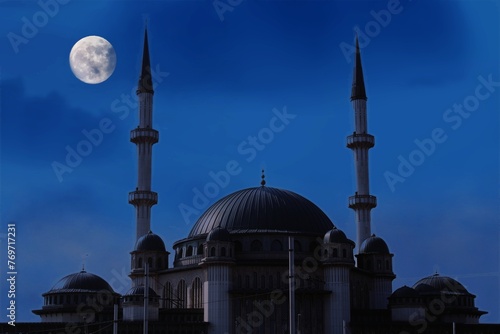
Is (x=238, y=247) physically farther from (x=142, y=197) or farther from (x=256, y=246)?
(x=142, y=197)

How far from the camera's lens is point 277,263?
72250 millimetres

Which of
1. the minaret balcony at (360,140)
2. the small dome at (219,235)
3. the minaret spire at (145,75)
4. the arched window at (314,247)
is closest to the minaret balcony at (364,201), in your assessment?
the minaret balcony at (360,140)

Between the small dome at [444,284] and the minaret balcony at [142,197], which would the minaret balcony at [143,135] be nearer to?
the minaret balcony at [142,197]

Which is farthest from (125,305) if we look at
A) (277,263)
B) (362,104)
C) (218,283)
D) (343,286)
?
(362,104)

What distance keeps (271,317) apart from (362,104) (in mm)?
24720

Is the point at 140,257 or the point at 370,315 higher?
the point at 140,257

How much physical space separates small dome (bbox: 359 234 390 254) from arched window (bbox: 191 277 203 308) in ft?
51.2

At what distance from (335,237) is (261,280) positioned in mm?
6855

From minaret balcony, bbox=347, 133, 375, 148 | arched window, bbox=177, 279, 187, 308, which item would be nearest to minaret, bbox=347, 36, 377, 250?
minaret balcony, bbox=347, 133, 375, 148

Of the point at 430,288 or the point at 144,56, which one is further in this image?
the point at 144,56

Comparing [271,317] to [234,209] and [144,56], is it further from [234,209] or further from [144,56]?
[144,56]

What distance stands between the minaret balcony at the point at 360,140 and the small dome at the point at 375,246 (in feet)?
28.9

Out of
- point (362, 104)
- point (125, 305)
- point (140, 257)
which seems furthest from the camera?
point (362, 104)

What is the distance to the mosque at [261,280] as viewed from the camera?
70.3 metres
